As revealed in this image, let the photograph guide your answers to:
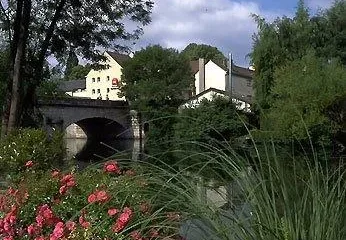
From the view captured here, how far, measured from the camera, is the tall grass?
2500mm

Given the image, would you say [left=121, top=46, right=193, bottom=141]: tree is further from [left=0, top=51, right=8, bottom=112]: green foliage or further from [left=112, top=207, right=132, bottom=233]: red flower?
[left=112, top=207, right=132, bottom=233]: red flower

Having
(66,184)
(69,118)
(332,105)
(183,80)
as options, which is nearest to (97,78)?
(183,80)

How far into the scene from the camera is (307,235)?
2.50 meters

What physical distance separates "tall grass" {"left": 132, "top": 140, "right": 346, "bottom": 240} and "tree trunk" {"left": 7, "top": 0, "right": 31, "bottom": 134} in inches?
486

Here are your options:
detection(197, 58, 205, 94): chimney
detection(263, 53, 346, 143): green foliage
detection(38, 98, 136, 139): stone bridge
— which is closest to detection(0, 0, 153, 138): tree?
detection(263, 53, 346, 143): green foliage

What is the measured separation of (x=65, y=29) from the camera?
17.3 m

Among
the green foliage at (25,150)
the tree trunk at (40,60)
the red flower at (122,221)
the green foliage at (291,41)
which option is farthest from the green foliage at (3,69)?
the red flower at (122,221)

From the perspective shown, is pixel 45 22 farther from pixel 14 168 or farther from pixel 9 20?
pixel 14 168

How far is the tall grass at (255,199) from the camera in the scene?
250 cm

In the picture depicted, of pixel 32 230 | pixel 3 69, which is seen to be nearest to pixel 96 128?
pixel 3 69

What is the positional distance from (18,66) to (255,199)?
13.0 metres

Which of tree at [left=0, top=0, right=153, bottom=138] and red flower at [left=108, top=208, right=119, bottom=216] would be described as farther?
tree at [left=0, top=0, right=153, bottom=138]

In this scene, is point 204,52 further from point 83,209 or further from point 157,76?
point 83,209

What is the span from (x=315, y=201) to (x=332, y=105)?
32.2 meters
